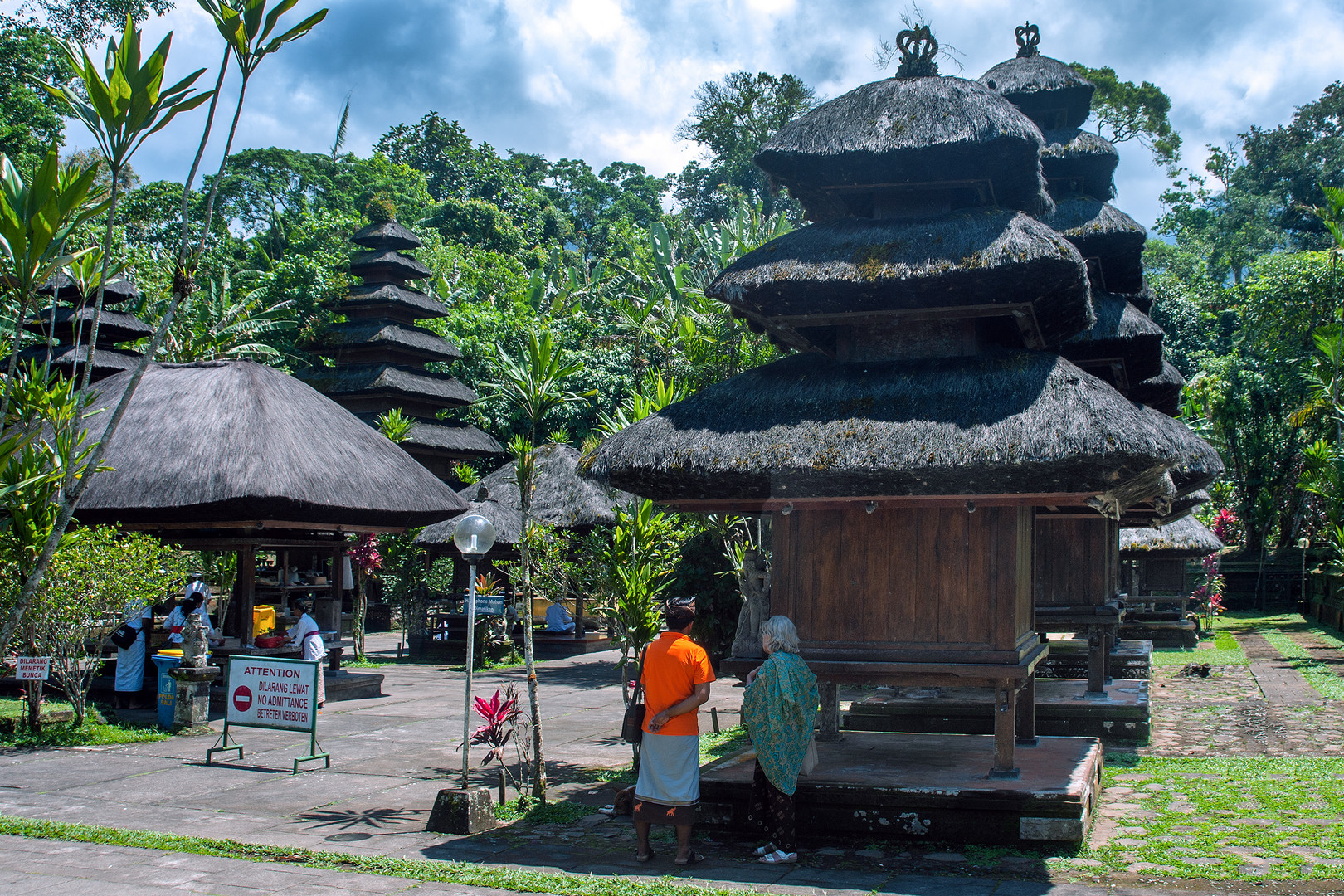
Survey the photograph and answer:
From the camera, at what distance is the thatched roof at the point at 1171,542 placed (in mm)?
22797

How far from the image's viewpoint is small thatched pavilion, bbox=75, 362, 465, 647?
1317 cm

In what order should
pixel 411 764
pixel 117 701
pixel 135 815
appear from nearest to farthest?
pixel 135 815 → pixel 411 764 → pixel 117 701

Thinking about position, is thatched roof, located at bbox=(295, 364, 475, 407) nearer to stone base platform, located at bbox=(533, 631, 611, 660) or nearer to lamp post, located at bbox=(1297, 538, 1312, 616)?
stone base platform, located at bbox=(533, 631, 611, 660)

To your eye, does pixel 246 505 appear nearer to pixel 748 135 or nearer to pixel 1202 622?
pixel 1202 622

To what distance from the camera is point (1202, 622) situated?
28875mm

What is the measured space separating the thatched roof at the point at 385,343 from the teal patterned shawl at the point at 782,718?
24634mm

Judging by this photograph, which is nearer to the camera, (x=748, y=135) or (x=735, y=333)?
(x=735, y=333)

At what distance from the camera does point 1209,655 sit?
21.0m

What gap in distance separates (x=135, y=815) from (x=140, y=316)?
2677 cm

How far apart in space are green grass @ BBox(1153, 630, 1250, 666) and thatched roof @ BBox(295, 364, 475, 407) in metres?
20.2

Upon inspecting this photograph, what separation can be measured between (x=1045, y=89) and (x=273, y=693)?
12.7 metres

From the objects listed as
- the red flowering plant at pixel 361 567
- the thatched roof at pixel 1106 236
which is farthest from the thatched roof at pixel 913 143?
the red flowering plant at pixel 361 567

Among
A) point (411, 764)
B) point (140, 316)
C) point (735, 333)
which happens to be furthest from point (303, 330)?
point (411, 764)

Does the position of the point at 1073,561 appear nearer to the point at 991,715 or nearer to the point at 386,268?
the point at 991,715
